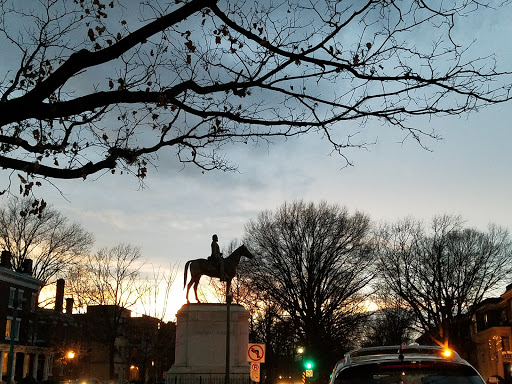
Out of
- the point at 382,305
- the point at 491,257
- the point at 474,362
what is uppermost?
the point at 491,257

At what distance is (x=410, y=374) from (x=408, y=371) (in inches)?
1.2

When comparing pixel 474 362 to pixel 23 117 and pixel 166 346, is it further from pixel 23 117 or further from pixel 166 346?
pixel 23 117

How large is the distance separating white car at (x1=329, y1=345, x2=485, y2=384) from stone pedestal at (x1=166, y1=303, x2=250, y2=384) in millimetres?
19998

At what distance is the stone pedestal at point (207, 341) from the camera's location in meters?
24.9

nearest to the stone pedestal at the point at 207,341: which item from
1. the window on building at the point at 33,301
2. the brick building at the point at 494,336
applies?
the brick building at the point at 494,336

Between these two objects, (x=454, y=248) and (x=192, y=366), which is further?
(x=454, y=248)

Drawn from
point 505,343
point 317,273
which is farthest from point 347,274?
point 505,343

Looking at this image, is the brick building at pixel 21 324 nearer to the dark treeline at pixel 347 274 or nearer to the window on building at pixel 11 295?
the window on building at pixel 11 295

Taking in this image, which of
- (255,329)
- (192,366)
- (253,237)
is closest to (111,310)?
(255,329)

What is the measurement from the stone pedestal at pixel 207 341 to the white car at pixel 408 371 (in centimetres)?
2000

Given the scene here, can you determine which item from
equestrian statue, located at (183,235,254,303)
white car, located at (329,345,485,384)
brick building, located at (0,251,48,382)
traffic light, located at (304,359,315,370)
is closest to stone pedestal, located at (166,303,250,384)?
equestrian statue, located at (183,235,254,303)

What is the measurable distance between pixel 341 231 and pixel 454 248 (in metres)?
8.34

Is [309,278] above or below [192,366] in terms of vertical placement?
above

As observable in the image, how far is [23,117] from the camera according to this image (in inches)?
264
